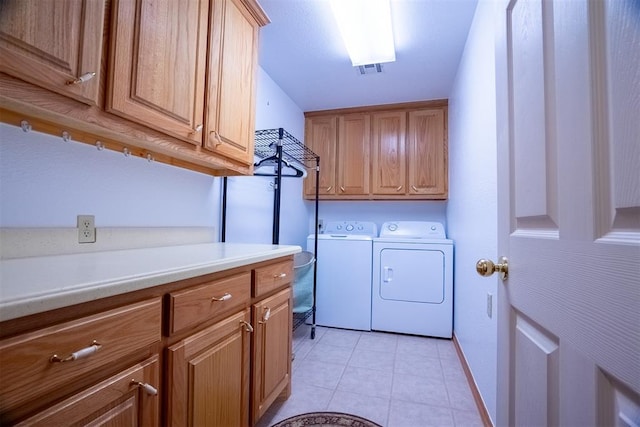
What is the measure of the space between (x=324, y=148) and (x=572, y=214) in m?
2.93

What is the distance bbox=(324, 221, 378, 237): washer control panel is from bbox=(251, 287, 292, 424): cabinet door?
1.79m

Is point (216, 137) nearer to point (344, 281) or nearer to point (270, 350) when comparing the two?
point (270, 350)

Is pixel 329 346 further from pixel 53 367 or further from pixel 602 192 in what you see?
pixel 602 192

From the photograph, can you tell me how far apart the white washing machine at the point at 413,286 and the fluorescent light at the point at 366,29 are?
1.60 m

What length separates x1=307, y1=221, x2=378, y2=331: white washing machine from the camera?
9.05ft

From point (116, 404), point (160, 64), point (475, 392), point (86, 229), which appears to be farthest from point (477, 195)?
point (86, 229)

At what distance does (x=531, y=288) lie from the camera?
622 mm

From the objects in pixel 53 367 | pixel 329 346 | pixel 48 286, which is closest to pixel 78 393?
pixel 53 367

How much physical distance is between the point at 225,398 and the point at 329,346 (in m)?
1.47

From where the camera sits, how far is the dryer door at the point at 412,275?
2598 millimetres

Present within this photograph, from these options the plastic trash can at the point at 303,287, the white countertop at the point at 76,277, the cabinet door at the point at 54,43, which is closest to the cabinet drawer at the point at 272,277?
the white countertop at the point at 76,277

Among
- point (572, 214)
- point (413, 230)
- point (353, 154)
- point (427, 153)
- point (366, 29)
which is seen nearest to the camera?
point (572, 214)

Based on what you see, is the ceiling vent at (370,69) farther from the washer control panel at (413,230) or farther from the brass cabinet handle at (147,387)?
the brass cabinet handle at (147,387)

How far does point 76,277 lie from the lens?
2.10ft
